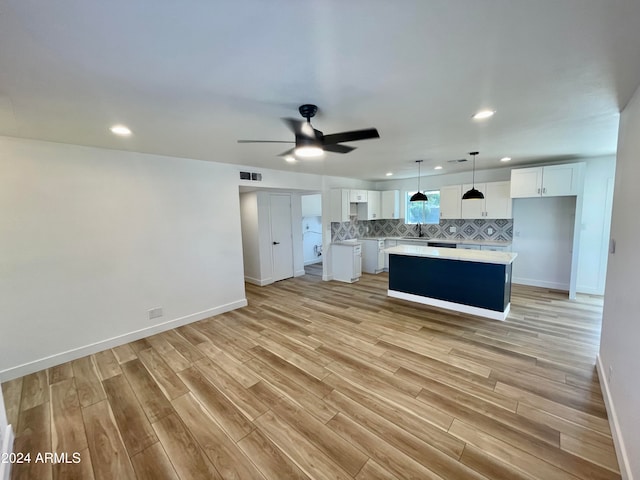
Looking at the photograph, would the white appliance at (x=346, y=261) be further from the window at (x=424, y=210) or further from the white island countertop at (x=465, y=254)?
the window at (x=424, y=210)

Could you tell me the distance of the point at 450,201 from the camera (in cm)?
602

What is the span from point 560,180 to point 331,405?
5273 millimetres

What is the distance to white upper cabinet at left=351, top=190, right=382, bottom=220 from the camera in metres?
6.81

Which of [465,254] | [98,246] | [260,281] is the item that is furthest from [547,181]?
[98,246]

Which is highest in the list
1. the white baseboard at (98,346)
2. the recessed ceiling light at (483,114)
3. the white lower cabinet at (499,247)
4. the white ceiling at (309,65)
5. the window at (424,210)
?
the recessed ceiling light at (483,114)

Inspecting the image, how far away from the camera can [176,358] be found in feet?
9.97

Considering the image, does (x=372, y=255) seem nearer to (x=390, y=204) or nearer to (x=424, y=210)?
(x=390, y=204)

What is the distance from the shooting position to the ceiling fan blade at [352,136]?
6.40ft

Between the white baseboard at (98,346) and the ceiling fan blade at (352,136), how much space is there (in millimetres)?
3384

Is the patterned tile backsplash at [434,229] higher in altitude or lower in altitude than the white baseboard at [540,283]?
higher

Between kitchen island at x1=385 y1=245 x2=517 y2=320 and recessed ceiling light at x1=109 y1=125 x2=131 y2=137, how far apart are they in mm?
4039

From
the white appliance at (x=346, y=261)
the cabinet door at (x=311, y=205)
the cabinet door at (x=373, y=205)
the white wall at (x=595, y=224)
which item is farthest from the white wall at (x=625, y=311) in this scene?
the cabinet door at (x=311, y=205)

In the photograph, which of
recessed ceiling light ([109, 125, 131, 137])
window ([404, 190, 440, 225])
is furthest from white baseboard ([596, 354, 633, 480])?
window ([404, 190, 440, 225])

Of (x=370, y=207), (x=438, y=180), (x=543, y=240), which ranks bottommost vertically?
(x=543, y=240)
